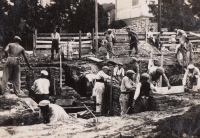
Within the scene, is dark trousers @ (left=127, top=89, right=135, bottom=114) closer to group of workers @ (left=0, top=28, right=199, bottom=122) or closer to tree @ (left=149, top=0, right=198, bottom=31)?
group of workers @ (left=0, top=28, right=199, bottom=122)

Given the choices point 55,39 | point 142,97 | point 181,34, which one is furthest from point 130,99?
point 55,39

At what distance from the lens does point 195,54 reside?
6.37m

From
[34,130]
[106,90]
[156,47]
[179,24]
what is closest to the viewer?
[34,130]

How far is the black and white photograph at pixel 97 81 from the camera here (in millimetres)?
4707

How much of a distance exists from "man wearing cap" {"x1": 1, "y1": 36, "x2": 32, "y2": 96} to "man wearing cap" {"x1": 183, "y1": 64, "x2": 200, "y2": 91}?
121 inches

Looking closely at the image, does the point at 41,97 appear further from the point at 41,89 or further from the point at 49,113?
the point at 49,113

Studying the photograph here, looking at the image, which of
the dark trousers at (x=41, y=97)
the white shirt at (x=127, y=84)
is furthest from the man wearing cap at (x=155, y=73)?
the dark trousers at (x=41, y=97)

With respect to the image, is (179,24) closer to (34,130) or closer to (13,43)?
(13,43)

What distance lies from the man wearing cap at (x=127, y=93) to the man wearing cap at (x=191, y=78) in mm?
1138

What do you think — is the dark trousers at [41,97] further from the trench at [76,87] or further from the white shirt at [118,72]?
the white shirt at [118,72]

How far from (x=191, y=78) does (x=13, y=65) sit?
129 inches

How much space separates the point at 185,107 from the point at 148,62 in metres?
1.51

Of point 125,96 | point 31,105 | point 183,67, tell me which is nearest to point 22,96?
point 31,105

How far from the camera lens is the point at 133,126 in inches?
190
